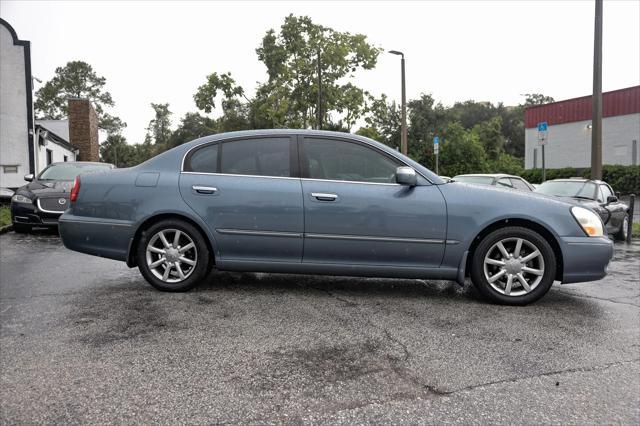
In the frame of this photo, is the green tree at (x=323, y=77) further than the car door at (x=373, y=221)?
Yes

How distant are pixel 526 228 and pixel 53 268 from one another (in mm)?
5593

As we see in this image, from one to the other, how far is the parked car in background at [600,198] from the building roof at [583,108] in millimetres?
20034

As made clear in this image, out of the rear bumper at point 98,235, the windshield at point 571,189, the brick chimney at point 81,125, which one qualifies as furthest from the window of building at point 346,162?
the brick chimney at point 81,125

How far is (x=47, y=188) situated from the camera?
10.9 metres

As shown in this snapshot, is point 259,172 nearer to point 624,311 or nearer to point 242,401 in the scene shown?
point 242,401

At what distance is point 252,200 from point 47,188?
7.66 m

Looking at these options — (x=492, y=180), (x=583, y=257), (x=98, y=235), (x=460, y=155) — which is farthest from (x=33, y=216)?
(x=460, y=155)

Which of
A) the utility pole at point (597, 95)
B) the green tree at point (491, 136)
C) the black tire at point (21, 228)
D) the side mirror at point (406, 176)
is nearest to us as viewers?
the side mirror at point (406, 176)

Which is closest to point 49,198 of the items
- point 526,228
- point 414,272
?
point 414,272

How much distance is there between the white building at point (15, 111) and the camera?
22.4 meters

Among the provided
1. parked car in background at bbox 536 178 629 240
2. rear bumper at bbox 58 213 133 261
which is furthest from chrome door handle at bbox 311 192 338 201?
→ parked car in background at bbox 536 178 629 240

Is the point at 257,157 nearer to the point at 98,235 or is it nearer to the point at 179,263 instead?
the point at 179,263

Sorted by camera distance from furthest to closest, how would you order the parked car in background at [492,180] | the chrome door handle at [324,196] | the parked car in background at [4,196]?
the parked car in background at [4,196]
the parked car in background at [492,180]
the chrome door handle at [324,196]

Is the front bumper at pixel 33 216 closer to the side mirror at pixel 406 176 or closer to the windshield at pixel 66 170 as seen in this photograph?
the windshield at pixel 66 170
